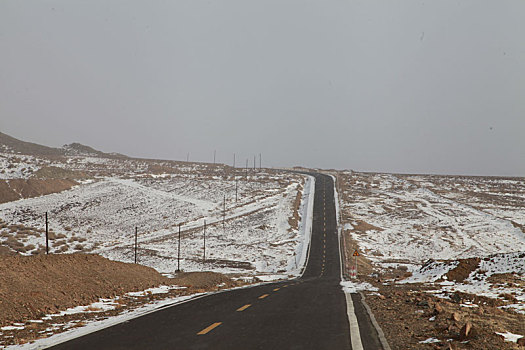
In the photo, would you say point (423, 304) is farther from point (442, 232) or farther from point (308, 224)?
point (442, 232)

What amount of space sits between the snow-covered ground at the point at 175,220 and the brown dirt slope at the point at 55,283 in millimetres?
26850

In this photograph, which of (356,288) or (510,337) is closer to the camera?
(510,337)

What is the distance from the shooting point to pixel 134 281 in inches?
842

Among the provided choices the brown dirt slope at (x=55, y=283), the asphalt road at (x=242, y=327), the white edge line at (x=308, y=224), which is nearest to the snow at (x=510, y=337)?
the asphalt road at (x=242, y=327)

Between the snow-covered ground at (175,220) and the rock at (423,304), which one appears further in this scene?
the snow-covered ground at (175,220)

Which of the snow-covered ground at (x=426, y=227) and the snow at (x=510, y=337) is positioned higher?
the snow at (x=510, y=337)

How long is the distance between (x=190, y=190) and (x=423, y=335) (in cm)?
10412

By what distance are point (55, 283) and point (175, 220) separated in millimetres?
67639

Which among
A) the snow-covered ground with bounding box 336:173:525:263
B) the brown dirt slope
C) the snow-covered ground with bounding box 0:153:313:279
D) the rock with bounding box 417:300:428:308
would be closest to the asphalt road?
the rock with bounding box 417:300:428:308

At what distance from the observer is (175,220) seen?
82750 mm

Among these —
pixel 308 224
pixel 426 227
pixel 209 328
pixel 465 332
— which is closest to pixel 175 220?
pixel 308 224

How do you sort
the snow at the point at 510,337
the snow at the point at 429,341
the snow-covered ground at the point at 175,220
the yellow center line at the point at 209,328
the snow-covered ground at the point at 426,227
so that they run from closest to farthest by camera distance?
the snow at the point at 429,341 < the snow at the point at 510,337 < the yellow center line at the point at 209,328 < the snow-covered ground at the point at 175,220 < the snow-covered ground at the point at 426,227

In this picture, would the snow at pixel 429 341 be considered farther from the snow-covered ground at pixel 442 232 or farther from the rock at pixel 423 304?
the snow-covered ground at pixel 442 232

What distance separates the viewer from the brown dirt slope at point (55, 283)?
42.4 ft
